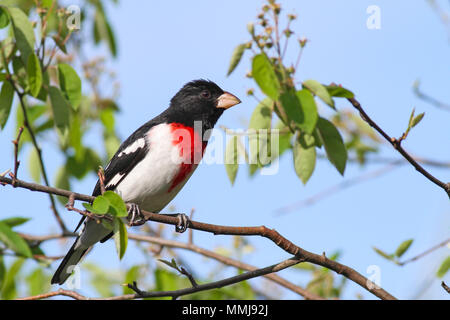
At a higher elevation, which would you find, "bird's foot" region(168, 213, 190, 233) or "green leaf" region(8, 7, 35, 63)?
"green leaf" region(8, 7, 35, 63)

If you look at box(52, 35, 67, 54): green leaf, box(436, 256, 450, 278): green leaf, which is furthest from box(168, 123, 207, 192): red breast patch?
box(436, 256, 450, 278): green leaf

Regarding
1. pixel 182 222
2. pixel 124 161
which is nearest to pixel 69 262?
pixel 124 161

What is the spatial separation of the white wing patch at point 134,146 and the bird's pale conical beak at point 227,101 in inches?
32.6

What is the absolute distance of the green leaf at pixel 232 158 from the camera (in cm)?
332

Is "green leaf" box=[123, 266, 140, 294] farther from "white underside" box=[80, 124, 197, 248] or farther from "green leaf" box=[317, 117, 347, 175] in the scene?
"green leaf" box=[317, 117, 347, 175]

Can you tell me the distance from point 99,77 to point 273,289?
92.4 inches

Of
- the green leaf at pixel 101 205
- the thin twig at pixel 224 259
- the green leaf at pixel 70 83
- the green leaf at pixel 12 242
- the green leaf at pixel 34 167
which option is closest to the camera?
the green leaf at pixel 101 205

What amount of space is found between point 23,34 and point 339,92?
1.70 metres

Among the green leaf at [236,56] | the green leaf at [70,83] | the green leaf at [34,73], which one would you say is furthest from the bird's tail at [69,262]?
the green leaf at [236,56]

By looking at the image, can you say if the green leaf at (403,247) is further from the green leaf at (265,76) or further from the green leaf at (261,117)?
the green leaf at (265,76)

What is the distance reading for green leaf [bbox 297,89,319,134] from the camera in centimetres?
279

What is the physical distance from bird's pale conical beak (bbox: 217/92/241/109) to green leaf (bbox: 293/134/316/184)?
1.75 metres
